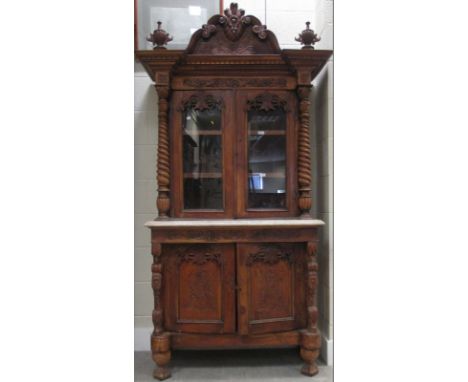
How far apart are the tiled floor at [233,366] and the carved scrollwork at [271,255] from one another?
515mm

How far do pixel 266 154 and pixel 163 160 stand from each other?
48 centimetres

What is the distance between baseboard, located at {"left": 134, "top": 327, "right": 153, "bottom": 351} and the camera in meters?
1.75

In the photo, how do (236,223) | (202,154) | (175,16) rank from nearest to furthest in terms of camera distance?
(236,223) → (202,154) → (175,16)

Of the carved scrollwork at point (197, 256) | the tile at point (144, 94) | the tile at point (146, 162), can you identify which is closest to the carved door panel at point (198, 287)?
the carved scrollwork at point (197, 256)

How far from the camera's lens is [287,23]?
1.79 m

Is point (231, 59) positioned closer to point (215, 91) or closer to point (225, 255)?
point (215, 91)

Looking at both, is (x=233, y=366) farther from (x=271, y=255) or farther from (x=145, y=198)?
(x=145, y=198)

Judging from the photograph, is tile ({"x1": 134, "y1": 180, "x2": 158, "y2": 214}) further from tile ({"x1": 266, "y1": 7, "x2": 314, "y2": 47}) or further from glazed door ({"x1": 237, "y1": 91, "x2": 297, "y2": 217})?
tile ({"x1": 266, "y1": 7, "x2": 314, "y2": 47})

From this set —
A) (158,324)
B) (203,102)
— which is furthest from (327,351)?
(203,102)

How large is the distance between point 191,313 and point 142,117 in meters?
1.05

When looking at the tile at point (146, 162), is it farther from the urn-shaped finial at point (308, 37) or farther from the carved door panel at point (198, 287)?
the urn-shaped finial at point (308, 37)

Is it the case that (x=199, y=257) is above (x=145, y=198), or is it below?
below

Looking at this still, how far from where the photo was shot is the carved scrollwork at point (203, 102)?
1.52 meters

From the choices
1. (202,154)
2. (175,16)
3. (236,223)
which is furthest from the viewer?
(175,16)
